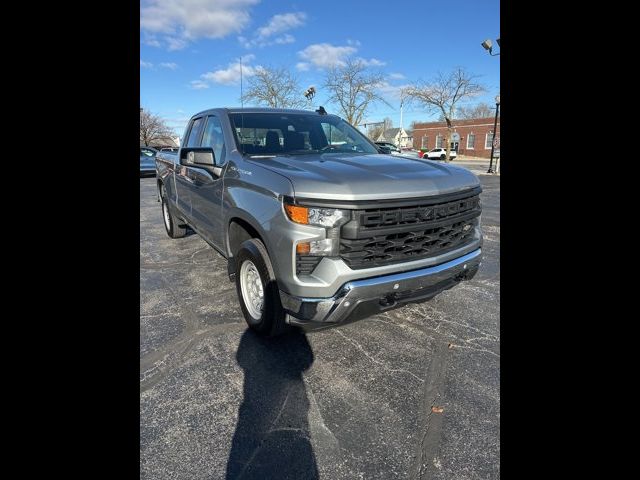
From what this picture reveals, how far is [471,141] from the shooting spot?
174 feet

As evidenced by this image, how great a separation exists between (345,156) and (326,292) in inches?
61.0

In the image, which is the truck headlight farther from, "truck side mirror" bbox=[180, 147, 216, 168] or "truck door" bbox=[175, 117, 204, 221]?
"truck door" bbox=[175, 117, 204, 221]

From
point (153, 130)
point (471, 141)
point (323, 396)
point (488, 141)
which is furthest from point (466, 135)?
point (323, 396)

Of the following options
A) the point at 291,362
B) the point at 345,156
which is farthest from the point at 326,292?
the point at 345,156

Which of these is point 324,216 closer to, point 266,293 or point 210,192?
point 266,293

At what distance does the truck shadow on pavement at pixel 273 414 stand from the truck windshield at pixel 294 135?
5.85ft

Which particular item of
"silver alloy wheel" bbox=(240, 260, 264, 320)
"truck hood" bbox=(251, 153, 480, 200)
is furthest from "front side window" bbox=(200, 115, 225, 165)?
"silver alloy wheel" bbox=(240, 260, 264, 320)

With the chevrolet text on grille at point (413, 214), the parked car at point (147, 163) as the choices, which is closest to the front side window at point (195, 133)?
the chevrolet text on grille at point (413, 214)

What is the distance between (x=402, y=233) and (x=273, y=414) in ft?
4.77

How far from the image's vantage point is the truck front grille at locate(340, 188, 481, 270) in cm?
242

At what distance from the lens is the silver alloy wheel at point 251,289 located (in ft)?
10.3

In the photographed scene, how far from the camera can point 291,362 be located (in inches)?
111
